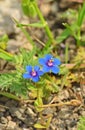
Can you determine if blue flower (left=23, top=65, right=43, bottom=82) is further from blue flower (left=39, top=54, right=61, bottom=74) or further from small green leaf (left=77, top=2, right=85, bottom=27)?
small green leaf (left=77, top=2, right=85, bottom=27)

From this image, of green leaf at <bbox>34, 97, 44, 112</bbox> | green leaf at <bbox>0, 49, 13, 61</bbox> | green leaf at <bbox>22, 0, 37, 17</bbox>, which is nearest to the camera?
green leaf at <bbox>34, 97, 44, 112</bbox>

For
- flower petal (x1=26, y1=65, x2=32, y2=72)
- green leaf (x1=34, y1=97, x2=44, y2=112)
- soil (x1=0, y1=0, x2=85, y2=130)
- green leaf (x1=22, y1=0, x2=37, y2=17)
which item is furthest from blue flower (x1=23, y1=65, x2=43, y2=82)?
green leaf (x1=22, y1=0, x2=37, y2=17)

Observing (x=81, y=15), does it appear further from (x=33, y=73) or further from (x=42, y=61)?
(x=33, y=73)

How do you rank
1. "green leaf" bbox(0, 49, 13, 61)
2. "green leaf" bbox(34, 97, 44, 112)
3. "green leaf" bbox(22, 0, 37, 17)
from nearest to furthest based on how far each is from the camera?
"green leaf" bbox(34, 97, 44, 112)
"green leaf" bbox(0, 49, 13, 61)
"green leaf" bbox(22, 0, 37, 17)

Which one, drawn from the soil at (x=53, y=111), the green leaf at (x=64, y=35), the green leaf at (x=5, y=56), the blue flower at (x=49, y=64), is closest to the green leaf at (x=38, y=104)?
the soil at (x=53, y=111)

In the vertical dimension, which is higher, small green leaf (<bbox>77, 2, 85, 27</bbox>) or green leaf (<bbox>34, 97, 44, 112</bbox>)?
small green leaf (<bbox>77, 2, 85, 27</bbox>)

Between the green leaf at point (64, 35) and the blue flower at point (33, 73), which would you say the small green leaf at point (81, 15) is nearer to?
the green leaf at point (64, 35)

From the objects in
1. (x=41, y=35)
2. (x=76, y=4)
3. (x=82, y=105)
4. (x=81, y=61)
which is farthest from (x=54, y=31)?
(x=82, y=105)

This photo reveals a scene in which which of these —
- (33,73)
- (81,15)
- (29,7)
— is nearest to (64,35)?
(81,15)
